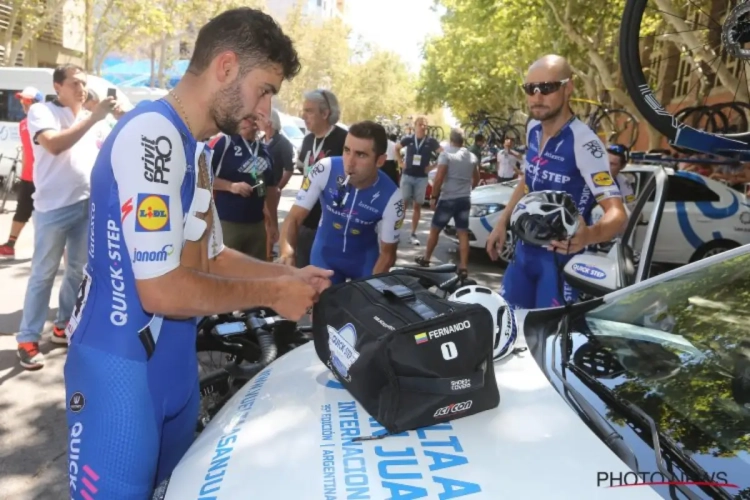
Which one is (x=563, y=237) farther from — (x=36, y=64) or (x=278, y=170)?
(x=36, y=64)

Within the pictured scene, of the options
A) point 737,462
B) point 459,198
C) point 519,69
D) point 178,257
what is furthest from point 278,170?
point 519,69

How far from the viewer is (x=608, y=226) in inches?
120

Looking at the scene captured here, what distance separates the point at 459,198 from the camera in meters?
8.20

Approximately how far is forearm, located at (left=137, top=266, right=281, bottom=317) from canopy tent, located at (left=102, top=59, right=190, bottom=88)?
31.7 meters

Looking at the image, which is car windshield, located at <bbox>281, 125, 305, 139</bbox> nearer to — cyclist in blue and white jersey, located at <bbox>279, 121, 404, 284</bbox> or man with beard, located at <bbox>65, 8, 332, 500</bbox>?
cyclist in blue and white jersey, located at <bbox>279, 121, 404, 284</bbox>

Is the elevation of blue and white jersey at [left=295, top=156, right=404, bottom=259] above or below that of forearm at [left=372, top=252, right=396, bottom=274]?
above

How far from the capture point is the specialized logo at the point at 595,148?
127 inches

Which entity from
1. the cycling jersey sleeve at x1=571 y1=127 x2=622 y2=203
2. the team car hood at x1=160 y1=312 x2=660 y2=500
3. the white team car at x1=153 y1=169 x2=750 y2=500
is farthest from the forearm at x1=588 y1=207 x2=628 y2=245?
the team car hood at x1=160 y1=312 x2=660 y2=500

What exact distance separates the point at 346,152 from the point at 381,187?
31 cm

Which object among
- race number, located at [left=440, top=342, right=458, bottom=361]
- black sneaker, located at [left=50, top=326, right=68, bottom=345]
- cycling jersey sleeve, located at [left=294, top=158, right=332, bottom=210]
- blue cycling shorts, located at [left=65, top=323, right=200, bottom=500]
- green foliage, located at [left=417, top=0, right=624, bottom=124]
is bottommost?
black sneaker, located at [left=50, top=326, right=68, bottom=345]

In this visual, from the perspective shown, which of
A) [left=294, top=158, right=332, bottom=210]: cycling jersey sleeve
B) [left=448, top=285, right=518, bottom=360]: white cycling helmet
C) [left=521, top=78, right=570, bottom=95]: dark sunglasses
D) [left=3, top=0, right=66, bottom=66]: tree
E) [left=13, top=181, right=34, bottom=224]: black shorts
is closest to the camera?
[left=448, top=285, right=518, bottom=360]: white cycling helmet

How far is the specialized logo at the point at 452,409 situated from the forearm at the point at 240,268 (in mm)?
765

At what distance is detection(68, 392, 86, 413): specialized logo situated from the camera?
65.7 inches

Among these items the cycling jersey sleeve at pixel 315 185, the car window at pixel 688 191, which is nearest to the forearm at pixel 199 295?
the cycling jersey sleeve at pixel 315 185
